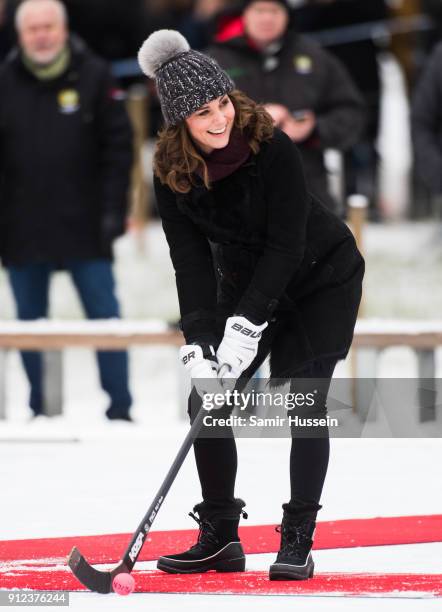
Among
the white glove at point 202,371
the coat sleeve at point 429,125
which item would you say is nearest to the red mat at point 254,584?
the white glove at point 202,371

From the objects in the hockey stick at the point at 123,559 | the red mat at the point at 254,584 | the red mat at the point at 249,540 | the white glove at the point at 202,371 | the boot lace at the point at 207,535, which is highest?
the white glove at the point at 202,371

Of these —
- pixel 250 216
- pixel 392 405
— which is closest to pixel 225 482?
pixel 250 216

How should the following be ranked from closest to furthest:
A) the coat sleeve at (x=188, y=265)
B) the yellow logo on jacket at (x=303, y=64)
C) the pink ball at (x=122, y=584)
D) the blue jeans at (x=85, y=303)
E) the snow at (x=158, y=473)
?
the pink ball at (x=122, y=584) → the coat sleeve at (x=188, y=265) → the snow at (x=158, y=473) → the yellow logo on jacket at (x=303, y=64) → the blue jeans at (x=85, y=303)

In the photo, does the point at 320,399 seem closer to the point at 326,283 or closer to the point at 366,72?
the point at 326,283

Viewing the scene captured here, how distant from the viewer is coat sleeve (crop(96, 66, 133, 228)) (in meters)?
6.80

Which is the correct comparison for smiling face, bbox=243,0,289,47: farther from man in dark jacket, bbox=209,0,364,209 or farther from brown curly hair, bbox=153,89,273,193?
brown curly hair, bbox=153,89,273,193

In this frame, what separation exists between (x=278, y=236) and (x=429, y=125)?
10.3ft

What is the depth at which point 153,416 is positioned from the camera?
23.3 feet

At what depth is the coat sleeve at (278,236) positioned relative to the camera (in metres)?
4.30

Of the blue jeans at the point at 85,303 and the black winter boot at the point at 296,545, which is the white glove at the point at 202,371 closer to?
the black winter boot at the point at 296,545

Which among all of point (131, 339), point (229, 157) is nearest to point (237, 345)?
point (229, 157)

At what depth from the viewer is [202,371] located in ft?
14.1

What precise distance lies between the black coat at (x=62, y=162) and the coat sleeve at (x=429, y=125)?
4.35 ft

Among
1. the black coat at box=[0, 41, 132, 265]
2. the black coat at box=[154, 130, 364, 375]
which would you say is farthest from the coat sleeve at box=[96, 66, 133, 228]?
the black coat at box=[154, 130, 364, 375]
